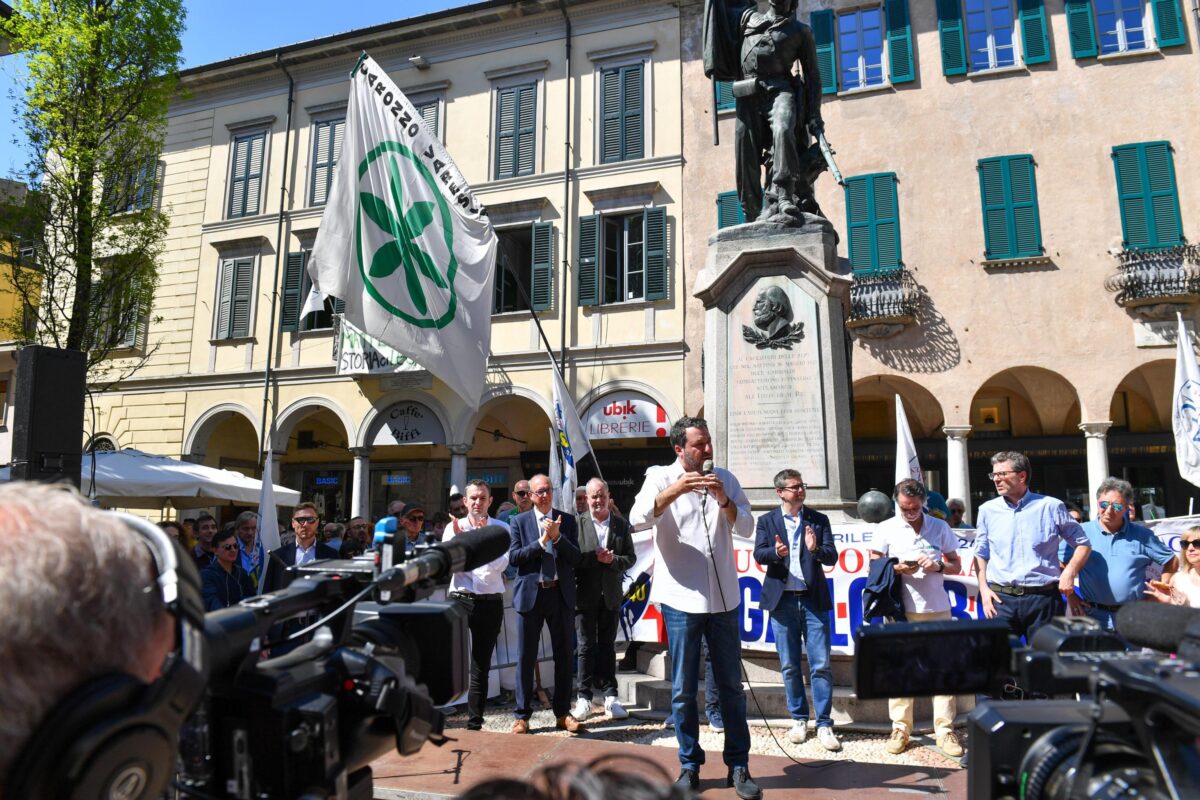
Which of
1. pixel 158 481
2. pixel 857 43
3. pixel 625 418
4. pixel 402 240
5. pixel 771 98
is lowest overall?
pixel 158 481

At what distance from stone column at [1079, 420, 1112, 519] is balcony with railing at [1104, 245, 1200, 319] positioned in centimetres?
208

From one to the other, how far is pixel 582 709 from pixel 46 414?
4.14 meters

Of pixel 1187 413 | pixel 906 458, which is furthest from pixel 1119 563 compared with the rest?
pixel 1187 413

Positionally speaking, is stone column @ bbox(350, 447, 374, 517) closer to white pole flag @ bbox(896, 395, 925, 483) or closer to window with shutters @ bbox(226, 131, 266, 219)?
window with shutters @ bbox(226, 131, 266, 219)

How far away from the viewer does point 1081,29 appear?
1631 centimetres

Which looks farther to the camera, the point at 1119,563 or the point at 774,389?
the point at 774,389

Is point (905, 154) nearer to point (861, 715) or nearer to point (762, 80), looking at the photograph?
point (762, 80)

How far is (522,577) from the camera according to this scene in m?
6.33

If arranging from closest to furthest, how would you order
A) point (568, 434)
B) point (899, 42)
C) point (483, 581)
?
point (483, 581), point (568, 434), point (899, 42)

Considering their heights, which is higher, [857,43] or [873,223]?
[857,43]

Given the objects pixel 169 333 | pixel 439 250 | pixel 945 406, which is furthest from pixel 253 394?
pixel 945 406

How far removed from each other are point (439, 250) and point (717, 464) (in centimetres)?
522

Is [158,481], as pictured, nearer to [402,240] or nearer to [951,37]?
[402,240]

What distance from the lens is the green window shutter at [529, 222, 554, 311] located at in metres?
18.8
